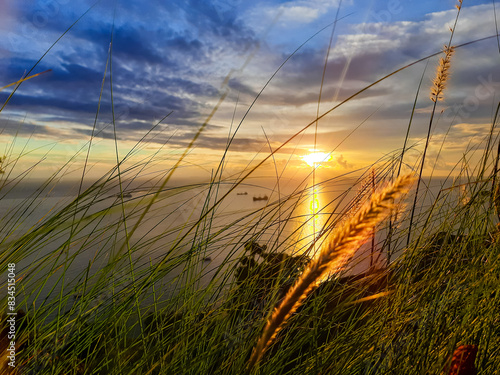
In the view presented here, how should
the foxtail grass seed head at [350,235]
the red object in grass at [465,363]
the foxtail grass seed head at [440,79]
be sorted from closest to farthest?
1. the foxtail grass seed head at [350,235]
2. the red object in grass at [465,363]
3. the foxtail grass seed head at [440,79]

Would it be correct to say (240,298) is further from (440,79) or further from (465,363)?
(440,79)

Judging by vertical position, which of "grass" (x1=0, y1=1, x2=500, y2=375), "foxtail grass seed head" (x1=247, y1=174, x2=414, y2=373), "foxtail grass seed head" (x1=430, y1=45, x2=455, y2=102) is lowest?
"grass" (x1=0, y1=1, x2=500, y2=375)

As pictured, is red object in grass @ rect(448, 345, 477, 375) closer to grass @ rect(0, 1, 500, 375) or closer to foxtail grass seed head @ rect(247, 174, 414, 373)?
grass @ rect(0, 1, 500, 375)

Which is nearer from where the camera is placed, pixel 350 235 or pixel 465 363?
pixel 350 235

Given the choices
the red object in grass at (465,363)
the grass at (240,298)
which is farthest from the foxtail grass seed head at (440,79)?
the red object in grass at (465,363)

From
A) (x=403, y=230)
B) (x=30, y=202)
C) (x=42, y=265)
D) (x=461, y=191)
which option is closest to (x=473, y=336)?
(x=403, y=230)

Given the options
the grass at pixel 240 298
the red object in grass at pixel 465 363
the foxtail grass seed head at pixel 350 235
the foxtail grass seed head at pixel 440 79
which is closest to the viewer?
the foxtail grass seed head at pixel 350 235

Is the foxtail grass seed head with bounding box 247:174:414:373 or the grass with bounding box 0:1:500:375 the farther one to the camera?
the grass with bounding box 0:1:500:375

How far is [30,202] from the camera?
7.25 ft

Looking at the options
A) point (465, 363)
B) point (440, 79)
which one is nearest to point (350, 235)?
point (465, 363)

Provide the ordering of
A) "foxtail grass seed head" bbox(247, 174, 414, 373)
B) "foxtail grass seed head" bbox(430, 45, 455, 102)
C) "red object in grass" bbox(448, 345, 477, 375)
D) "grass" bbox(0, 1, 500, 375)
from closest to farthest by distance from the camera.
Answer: "foxtail grass seed head" bbox(247, 174, 414, 373) < "red object in grass" bbox(448, 345, 477, 375) < "grass" bbox(0, 1, 500, 375) < "foxtail grass seed head" bbox(430, 45, 455, 102)

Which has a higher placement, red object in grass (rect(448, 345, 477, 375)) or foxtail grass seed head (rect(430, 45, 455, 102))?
foxtail grass seed head (rect(430, 45, 455, 102))

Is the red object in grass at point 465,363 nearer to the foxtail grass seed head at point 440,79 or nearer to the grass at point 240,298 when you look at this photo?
the grass at point 240,298

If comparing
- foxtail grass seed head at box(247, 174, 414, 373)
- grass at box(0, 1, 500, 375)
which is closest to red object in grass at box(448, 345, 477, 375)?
grass at box(0, 1, 500, 375)
